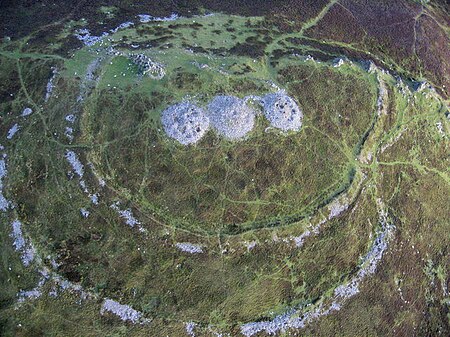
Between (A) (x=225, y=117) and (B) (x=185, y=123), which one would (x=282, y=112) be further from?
(B) (x=185, y=123)

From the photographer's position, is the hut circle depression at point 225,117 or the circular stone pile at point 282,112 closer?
the hut circle depression at point 225,117

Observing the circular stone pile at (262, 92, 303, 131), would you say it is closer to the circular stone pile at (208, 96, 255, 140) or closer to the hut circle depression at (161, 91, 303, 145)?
the hut circle depression at (161, 91, 303, 145)

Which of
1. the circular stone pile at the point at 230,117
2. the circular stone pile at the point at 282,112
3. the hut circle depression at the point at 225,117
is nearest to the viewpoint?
the hut circle depression at the point at 225,117

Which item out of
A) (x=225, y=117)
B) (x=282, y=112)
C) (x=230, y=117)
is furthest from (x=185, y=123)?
(x=282, y=112)

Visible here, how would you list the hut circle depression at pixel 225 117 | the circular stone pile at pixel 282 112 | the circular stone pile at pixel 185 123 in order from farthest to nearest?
the circular stone pile at pixel 282 112 → the hut circle depression at pixel 225 117 → the circular stone pile at pixel 185 123

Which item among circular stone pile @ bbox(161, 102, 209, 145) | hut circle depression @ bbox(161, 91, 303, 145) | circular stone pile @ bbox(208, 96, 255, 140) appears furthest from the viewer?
circular stone pile @ bbox(208, 96, 255, 140)

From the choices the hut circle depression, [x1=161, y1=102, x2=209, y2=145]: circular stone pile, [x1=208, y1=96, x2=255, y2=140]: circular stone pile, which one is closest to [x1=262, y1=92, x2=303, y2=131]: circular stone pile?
the hut circle depression

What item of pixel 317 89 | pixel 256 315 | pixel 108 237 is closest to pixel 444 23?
pixel 317 89

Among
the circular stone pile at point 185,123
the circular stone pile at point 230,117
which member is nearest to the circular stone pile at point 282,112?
the circular stone pile at point 230,117

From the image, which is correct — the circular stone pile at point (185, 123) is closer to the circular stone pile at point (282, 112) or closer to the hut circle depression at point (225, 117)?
the hut circle depression at point (225, 117)
